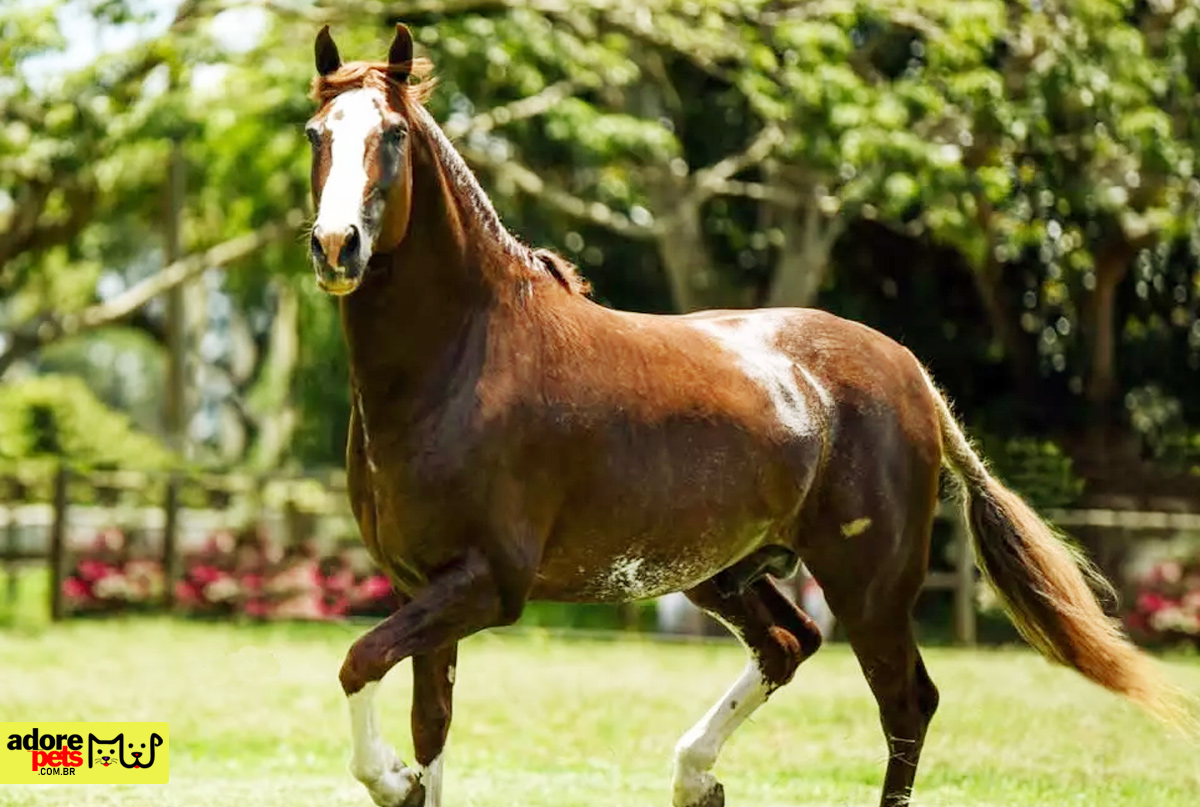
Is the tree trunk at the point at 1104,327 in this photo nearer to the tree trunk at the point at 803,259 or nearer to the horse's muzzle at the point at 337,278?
the tree trunk at the point at 803,259

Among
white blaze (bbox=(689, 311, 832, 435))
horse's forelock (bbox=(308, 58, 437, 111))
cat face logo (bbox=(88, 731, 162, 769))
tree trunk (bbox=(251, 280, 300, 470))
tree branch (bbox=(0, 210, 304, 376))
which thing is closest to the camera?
horse's forelock (bbox=(308, 58, 437, 111))

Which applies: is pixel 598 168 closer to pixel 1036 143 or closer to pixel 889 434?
pixel 1036 143

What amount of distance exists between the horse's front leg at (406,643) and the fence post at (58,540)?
500 inches

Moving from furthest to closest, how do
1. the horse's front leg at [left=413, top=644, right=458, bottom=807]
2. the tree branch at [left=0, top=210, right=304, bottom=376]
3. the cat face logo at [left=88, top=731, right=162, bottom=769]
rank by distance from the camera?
1. the tree branch at [left=0, top=210, right=304, bottom=376]
2. the cat face logo at [left=88, top=731, right=162, bottom=769]
3. the horse's front leg at [left=413, top=644, right=458, bottom=807]

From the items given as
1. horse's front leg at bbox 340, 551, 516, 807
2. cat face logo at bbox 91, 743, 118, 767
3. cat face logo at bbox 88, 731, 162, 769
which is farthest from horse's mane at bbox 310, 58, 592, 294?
cat face logo at bbox 91, 743, 118, 767

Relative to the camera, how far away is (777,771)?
9.49 meters

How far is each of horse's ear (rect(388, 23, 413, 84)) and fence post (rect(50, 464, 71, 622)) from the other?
12687mm

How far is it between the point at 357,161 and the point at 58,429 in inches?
856

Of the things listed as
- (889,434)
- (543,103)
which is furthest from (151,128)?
(889,434)

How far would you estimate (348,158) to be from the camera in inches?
230

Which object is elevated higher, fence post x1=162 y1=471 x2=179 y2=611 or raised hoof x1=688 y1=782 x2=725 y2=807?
raised hoof x1=688 y1=782 x2=725 y2=807

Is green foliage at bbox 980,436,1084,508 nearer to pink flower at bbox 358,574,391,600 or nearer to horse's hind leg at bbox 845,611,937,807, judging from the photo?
pink flower at bbox 358,574,391,600

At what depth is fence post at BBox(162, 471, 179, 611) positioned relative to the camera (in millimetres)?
18391

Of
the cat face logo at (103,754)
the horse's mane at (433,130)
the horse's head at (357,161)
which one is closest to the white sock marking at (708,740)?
the horse's mane at (433,130)
